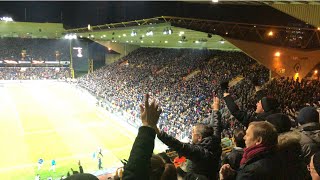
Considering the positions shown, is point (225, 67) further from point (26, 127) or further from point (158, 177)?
point (158, 177)

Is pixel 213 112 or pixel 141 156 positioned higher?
pixel 141 156

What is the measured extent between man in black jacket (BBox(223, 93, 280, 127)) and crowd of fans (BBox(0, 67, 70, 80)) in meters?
54.0

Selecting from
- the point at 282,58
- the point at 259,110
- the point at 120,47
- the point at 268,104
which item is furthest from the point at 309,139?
the point at 120,47

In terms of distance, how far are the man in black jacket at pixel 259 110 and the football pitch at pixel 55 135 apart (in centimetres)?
1356

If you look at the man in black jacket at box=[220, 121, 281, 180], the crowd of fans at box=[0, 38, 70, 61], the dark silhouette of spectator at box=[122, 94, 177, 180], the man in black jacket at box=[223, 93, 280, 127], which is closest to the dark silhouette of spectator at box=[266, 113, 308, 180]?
the man in black jacket at box=[220, 121, 281, 180]

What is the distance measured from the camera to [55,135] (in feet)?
79.0

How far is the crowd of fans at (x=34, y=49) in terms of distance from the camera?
194ft

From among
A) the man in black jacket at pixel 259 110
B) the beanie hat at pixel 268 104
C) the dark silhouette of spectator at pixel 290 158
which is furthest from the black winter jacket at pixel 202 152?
the beanie hat at pixel 268 104

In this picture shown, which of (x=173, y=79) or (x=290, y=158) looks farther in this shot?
(x=173, y=79)

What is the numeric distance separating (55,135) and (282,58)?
1650 centimetres

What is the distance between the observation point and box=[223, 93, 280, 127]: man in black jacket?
14.9 feet

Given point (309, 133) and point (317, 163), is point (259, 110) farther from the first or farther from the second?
point (317, 163)

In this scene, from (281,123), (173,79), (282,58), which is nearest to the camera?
(281,123)

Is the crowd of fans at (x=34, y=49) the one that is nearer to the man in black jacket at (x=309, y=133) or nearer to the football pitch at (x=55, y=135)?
the football pitch at (x=55, y=135)
